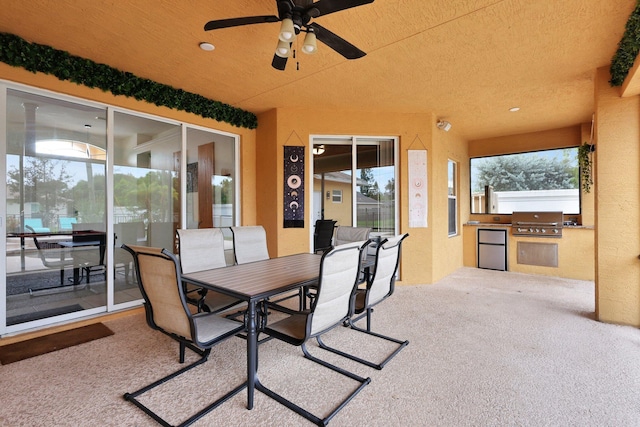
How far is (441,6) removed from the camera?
221 centimetres

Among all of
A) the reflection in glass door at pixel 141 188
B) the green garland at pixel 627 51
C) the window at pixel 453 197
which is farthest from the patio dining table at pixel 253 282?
the window at pixel 453 197

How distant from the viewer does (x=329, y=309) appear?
185cm

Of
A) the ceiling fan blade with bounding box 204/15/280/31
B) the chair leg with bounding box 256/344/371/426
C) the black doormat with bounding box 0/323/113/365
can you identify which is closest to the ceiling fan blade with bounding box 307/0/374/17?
the ceiling fan blade with bounding box 204/15/280/31

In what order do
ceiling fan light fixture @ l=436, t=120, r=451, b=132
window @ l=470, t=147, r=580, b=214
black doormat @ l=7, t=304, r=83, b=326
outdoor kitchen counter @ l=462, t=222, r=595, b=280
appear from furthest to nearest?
window @ l=470, t=147, r=580, b=214 < outdoor kitchen counter @ l=462, t=222, r=595, b=280 < ceiling fan light fixture @ l=436, t=120, r=451, b=132 < black doormat @ l=7, t=304, r=83, b=326

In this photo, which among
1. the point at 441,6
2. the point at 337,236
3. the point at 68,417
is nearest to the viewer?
the point at 68,417

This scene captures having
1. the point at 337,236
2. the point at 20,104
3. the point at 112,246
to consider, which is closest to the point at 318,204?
the point at 337,236

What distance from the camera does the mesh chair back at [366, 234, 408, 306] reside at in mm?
2301

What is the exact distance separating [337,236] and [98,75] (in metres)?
3.12

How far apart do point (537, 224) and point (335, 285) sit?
5111 millimetres

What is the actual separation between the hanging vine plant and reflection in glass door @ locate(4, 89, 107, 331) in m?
Result: 6.84

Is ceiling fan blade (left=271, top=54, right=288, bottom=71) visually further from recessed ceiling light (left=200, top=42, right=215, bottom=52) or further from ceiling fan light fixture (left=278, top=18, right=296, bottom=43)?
recessed ceiling light (left=200, top=42, right=215, bottom=52)

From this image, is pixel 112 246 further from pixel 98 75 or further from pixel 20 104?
pixel 98 75

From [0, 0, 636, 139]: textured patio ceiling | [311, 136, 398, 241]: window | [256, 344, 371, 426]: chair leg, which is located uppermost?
[0, 0, 636, 139]: textured patio ceiling

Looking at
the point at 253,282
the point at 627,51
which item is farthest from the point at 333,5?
the point at 627,51
